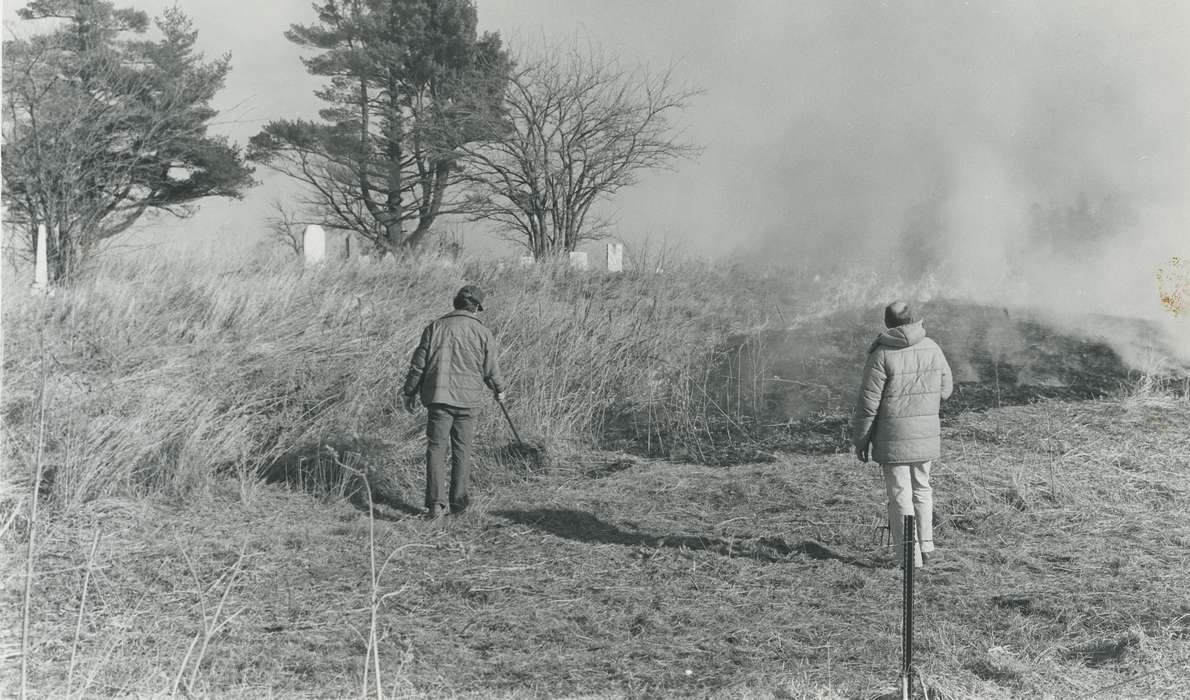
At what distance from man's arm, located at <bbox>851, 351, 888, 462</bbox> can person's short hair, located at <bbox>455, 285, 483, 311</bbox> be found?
303 cm

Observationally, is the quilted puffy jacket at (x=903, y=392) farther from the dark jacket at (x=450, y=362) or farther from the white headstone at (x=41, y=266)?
the white headstone at (x=41, y=266)

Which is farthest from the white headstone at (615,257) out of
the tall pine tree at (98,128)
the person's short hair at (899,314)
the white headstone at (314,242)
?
the person's short hair at (899,314)

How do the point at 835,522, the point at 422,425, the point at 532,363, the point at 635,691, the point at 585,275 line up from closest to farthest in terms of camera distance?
the point at 635,691 → the point at 835,522 → the point at 422,425 → the point at 532,363 → the point at 585,275

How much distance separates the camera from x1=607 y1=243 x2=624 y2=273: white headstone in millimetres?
16547

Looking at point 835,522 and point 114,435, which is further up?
point 114,435

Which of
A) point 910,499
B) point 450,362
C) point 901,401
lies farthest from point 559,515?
point 901,401

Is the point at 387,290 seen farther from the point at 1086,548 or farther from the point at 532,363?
the point at 1086,548

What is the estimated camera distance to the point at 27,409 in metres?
7.14

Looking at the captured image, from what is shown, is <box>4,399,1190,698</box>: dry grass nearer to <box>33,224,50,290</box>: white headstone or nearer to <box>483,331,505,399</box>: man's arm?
<box>483,331,505,399</box>: man's arm

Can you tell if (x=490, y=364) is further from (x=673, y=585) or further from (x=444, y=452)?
(x=673, y=585)

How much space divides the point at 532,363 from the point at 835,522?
4.30 metres

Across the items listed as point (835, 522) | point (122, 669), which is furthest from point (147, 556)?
point (835, 522)

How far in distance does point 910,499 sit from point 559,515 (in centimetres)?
275

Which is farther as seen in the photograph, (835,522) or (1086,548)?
(835,522)
